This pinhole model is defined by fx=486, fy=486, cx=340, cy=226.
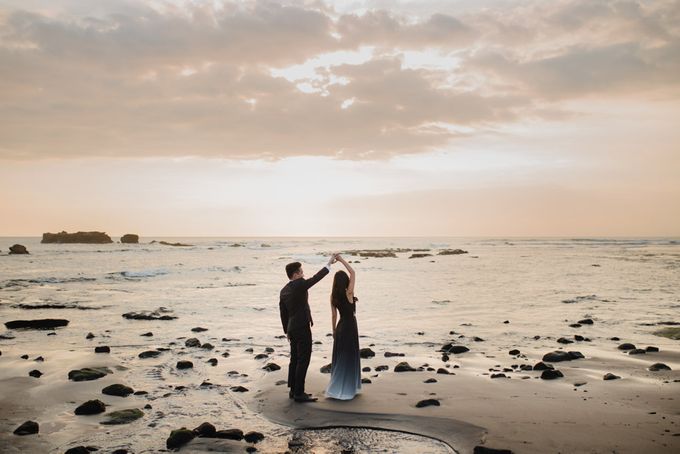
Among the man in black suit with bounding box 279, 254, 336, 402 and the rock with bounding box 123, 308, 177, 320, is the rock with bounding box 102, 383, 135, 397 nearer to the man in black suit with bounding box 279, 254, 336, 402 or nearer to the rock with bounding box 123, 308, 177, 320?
the man in black suit with bounding box 279, 254, 336, 402

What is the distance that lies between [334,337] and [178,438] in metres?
3.43

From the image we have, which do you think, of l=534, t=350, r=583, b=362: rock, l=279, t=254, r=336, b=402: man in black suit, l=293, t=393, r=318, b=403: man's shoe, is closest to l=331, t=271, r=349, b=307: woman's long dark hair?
l=279, t=254, r=336, b=402: man in black suit

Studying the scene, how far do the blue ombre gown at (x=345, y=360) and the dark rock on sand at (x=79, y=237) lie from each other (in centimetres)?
15901

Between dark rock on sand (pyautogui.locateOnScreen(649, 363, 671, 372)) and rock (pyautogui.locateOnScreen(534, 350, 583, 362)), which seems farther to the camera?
rock (pyautogui.locateOnScreen(534, 350, 583, 362))

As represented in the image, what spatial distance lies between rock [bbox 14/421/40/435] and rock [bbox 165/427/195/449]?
2266 millimetres

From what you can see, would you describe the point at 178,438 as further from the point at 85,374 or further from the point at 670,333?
the point at 670,333

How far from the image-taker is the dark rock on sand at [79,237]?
15050 cm

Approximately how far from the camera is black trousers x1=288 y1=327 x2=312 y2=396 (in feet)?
30.2

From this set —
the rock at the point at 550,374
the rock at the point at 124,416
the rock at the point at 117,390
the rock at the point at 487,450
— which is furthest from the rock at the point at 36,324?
the rock at the point at 487,450

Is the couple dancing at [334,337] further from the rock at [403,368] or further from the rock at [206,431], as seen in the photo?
the rock at [403,368]

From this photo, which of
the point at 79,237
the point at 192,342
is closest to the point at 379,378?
the point at 192,342

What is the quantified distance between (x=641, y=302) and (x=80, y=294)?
32.1m

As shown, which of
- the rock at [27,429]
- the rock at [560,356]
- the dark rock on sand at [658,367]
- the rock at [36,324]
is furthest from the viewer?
the rock at [36,324]

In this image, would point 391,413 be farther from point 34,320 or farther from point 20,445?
point 34,320
